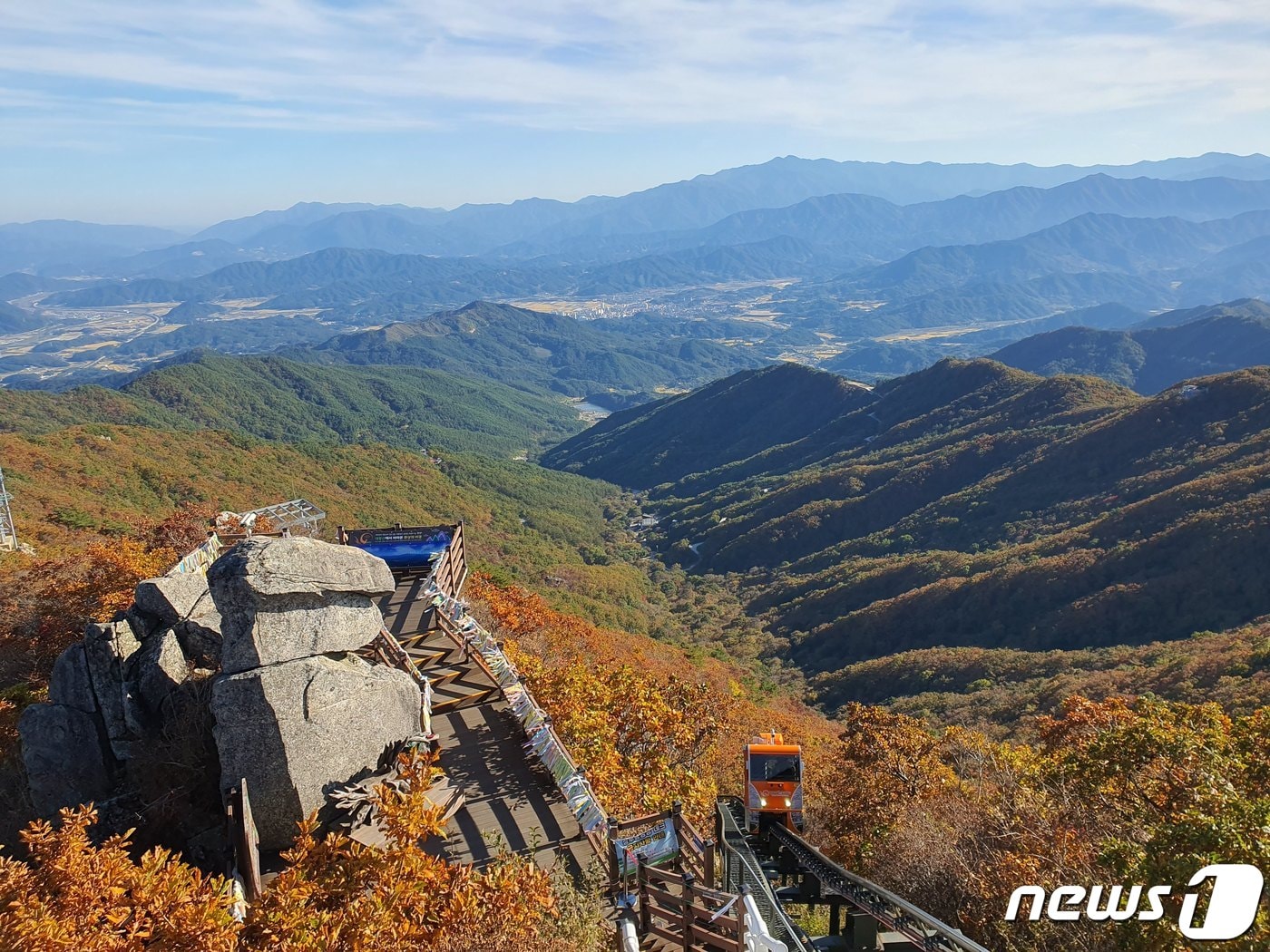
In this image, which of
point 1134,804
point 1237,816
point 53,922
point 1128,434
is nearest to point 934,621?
point 1128,434

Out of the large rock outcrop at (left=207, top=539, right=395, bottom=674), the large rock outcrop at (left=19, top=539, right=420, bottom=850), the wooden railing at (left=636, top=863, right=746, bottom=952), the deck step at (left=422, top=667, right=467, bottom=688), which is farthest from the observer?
the deck step at (left=422, top=667, right=467, bottom=688)

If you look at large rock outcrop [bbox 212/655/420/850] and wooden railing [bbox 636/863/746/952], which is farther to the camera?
large rock outcrop [bbox 212/655/420/850]

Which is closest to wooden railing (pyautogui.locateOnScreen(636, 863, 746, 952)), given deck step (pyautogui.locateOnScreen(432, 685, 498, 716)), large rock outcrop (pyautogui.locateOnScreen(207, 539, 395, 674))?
large rock outcrop (pyautogui.locateOnScreen(207, 539, 395, 674))

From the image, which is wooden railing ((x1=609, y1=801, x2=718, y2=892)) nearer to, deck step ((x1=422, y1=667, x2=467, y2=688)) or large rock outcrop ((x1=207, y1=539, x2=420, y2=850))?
large rock outcrop ((x1=207, y1=539, x2=420, y2=850))

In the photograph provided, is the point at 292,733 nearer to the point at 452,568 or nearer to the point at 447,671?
the point at 447,671

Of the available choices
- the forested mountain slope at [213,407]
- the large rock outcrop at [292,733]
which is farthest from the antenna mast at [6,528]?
the forested mountain slope at [213,407]

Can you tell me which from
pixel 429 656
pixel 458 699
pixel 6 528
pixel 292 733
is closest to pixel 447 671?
pixel 429 656

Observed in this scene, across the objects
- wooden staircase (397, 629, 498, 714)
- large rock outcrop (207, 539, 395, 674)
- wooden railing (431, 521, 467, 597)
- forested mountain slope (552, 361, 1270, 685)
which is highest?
large rock outcrop (207, 539, 395, 674)
